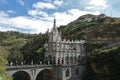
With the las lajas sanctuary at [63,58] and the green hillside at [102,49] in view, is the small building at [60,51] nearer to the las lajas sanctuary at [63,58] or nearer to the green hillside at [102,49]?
the las lajas sanctuary at [63,58]

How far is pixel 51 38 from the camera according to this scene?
8200cm

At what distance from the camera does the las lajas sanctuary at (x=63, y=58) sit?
77375 millimetres

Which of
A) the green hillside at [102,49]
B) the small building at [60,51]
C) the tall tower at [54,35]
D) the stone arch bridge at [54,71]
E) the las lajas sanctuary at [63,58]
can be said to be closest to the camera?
the stone arch bridge at [54,71]

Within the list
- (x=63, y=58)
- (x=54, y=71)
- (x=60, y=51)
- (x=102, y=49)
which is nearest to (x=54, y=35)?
(x=60, y=51)

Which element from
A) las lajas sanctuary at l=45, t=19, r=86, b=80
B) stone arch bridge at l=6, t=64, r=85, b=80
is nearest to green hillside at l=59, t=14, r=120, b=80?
las lajas sanctuary at l=45, t=19, r=86, b=80

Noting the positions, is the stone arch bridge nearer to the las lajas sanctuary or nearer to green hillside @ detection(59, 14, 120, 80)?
the las lajas sanctuary

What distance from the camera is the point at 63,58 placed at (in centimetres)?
8400

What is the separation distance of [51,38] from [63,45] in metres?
6.89

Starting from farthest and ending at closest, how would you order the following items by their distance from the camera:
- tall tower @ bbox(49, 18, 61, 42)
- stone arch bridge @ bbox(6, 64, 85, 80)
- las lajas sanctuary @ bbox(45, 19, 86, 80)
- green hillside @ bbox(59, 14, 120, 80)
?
tall tower @ bbox(49, 18, 61, 42) → las lajas sanctuary @ bbox(45, 19, 86, 80) → green hillside @ bbox(59, 14, 120, 80) → stone arch bridge @ bbox(6, 64, 85, 80)

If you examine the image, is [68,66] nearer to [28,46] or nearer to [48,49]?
[48,49]

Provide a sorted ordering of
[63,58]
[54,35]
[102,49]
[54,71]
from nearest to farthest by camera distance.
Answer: [54,71], [54,35], [63,58], [102,49]

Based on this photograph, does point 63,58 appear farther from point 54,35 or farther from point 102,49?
point 102,49

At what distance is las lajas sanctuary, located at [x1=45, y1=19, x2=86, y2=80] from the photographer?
77.4m

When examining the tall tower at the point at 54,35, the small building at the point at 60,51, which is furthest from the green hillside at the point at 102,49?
the tall tower at the point at 54,35
